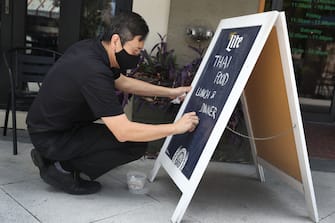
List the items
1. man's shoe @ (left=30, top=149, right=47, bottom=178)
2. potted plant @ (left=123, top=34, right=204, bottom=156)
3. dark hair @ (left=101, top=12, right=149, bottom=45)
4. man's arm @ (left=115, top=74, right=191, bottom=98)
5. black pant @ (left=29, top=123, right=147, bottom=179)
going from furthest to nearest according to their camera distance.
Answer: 1. potted plant @ (left=123, top=34, right=204, bottom=156)
2. man's arm @ (left=115, top=74, right=191, bottom=98)
3. man's shoe @ (left=30, top=149, right=47, bottom=178)
4. black pant @ (left=29, top=123, right=147, bottom=179)
5. dark hair @ (left=101, top=12, right=149, bottom=45)

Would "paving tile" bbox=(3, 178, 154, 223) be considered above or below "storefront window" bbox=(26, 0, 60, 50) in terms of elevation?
below

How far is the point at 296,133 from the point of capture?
7.79 ft

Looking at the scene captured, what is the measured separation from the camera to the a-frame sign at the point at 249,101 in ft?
7.22

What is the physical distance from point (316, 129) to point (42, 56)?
3636mm

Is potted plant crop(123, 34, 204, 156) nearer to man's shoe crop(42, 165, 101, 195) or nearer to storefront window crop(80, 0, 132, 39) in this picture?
storefront window crop(80, 0, 132, 39)

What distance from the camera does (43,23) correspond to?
4.18m

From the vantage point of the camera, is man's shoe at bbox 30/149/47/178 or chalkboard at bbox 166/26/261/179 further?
man's shoe at bbox 30/149/47/178

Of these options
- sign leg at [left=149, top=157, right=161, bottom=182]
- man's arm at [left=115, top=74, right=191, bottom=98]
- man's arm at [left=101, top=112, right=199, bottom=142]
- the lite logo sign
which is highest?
the lite logo sign

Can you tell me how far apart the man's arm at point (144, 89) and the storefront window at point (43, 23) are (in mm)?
1636

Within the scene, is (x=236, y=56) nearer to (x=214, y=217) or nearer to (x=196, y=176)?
(x=196, y=176)

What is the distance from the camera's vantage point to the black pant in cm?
256

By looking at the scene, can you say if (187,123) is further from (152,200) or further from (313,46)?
(313,46)

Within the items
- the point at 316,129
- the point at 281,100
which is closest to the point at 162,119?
the point at 281,100

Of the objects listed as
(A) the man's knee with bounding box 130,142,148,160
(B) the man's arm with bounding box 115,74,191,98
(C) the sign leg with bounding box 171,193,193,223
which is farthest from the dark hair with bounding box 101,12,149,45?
(C) the sign leg with bounding box 171,193,193,223
